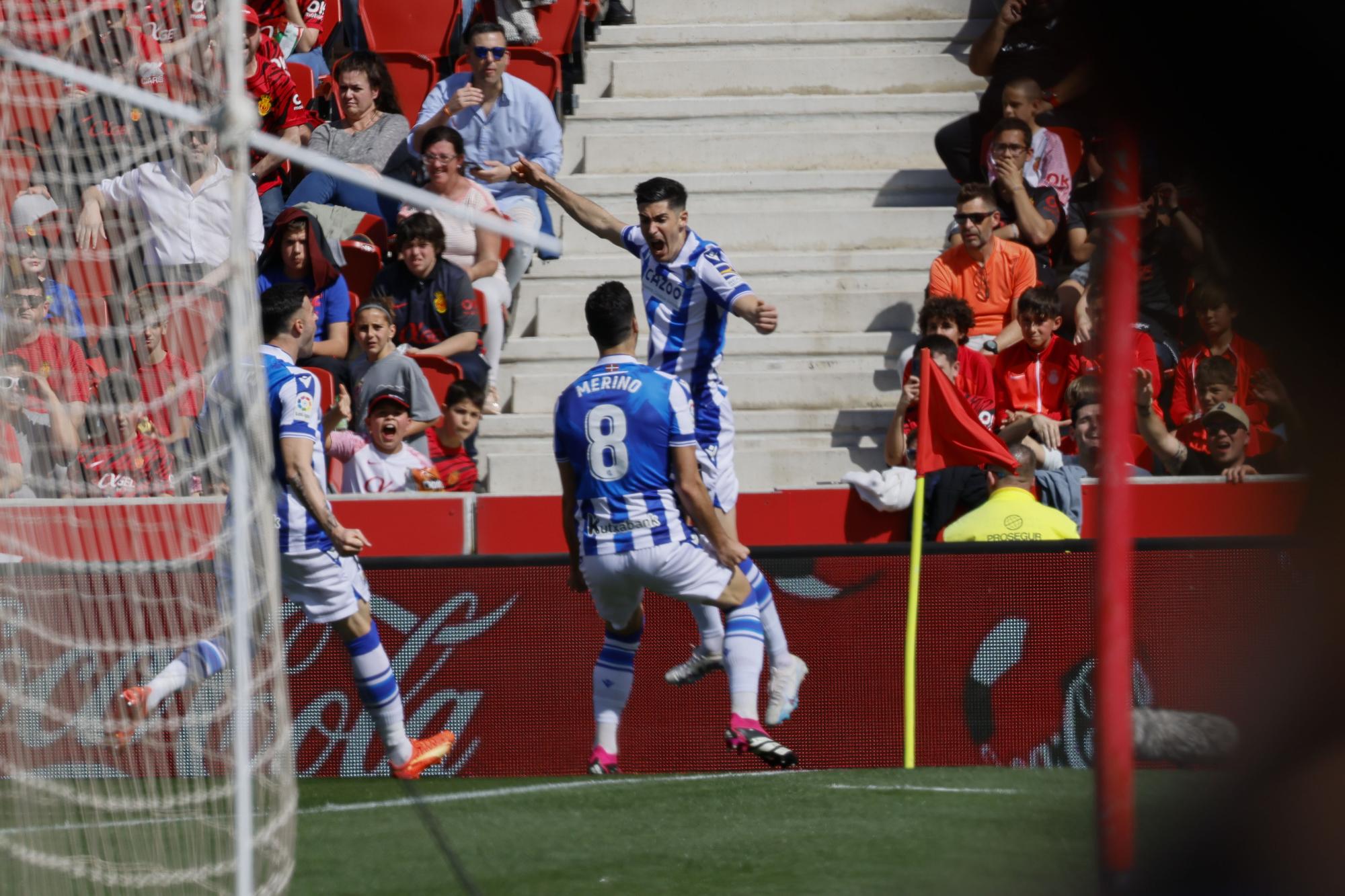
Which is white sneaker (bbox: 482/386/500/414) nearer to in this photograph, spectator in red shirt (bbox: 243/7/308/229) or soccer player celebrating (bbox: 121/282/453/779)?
spectator in red shirt (bbox: 243/7/308/229)

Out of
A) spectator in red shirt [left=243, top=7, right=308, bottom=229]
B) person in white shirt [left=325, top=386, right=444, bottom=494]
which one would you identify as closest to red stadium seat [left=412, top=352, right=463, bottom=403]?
person in white shirt [left=325, top=386, right=444, bottom=494]

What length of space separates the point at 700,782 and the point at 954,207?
227 inches

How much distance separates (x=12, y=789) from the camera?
18.7 ft

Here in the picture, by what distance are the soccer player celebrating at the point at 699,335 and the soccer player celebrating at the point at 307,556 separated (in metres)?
1.33

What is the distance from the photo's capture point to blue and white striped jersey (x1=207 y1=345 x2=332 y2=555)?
7199 millimetres

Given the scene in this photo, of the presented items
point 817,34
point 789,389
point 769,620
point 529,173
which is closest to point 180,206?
point 529,173

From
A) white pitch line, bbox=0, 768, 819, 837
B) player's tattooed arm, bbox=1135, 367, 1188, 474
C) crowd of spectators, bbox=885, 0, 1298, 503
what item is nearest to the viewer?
white pitch line, bbox=0, 768, 819, 837

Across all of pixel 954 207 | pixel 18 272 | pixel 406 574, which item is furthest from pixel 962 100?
pixel 18 272

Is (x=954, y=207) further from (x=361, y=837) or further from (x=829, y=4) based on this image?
(x=361, y=837)

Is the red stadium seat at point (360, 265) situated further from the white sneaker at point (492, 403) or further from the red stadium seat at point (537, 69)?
the red stadium seat at point (537, 69)

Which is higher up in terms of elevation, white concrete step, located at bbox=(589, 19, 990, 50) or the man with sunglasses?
white concrete step, located at bbox=(589, 19, 990, 50)

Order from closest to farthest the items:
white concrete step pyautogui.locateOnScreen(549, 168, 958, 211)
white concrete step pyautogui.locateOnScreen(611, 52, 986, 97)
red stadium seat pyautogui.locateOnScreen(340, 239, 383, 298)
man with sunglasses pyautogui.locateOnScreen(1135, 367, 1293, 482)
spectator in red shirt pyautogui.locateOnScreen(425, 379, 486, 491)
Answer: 1. man with sunglasses pyautogui.locateOnScreen(1135, 367, 1293, 482)
2. spectator in red shirt pyautogui.locateOnScreen(425, 379, 486, 491)
3. red stadium seat pyautogui.locateOnScreen(340, 239, 383, 298)
4. white concrete step pyautogui.locateOnScreen(549, 168, 958, 211)
5. white concrete step pyautogui.locateOnScreen(611, 52, 986, 97)

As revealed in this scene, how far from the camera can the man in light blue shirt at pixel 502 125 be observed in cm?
1134

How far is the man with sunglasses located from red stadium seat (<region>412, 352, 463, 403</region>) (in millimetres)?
3806
